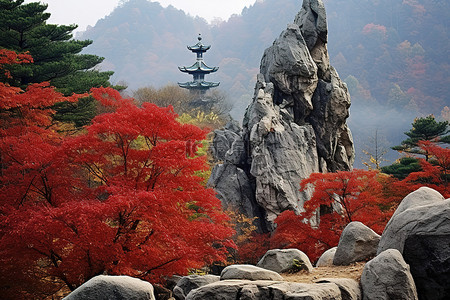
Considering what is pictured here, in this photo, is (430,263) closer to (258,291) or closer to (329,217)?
(258,291)

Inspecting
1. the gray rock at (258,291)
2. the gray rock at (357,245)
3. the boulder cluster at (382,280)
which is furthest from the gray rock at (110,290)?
the gray rock at (357,245)

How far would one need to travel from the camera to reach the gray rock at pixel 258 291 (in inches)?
261

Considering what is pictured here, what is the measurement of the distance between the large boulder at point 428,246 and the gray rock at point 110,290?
4.39 m

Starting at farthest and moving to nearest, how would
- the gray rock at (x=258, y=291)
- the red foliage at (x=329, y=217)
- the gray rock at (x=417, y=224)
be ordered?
the red foliage at (x=329, y=217) < the gray rock at (x=417, y=224) < the gray rock at (x=258, y=291)

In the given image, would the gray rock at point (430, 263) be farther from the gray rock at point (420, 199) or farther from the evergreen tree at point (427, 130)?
the evergreen tree at point (427, 130)

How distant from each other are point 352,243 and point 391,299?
2127 mm

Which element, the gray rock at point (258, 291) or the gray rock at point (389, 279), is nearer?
the gray rock at point (258, 291)

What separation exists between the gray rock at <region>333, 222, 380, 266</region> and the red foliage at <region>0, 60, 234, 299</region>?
2666 mm

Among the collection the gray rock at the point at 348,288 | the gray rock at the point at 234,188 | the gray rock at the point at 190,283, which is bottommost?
the gray rock at the point at 234,188

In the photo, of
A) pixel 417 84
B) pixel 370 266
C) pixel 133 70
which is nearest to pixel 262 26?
pixel 133 70

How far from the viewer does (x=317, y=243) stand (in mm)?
14391

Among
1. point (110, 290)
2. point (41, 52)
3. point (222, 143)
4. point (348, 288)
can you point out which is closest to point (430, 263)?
point (348, 288)

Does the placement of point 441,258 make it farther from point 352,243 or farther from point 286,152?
point 286,152

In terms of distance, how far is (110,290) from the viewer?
20.5 feet
